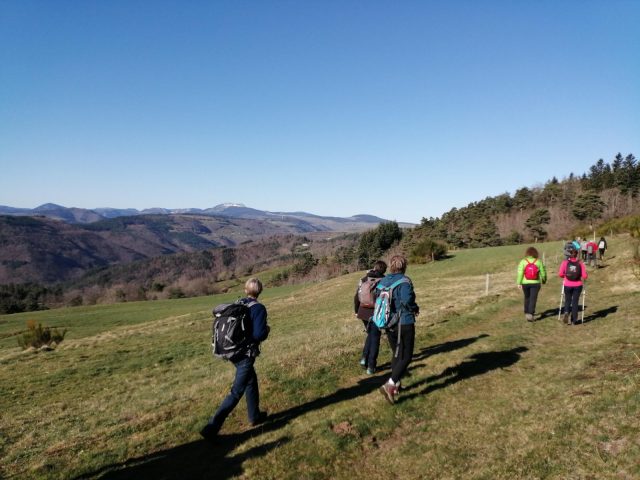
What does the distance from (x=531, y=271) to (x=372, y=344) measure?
22.4 feet

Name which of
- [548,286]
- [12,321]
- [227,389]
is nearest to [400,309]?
[227,389]

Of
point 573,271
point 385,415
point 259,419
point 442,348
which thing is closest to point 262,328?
point 259,419

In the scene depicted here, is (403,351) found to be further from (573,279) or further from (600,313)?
(600,313)

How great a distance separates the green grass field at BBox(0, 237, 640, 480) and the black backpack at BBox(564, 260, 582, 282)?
1548mm

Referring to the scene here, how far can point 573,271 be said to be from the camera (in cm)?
1240

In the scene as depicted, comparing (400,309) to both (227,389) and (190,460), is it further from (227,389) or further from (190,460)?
(227,389)

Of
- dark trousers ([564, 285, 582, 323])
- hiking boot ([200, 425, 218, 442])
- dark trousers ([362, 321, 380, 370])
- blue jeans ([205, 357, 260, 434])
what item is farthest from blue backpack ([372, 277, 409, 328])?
dark trousers ([564, 285, 582, 323])

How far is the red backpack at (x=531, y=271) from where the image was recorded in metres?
12.9

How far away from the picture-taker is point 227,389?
31.4ft

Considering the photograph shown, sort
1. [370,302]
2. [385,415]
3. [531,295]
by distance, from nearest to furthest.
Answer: [385,415] → [370,302] → [531,295]

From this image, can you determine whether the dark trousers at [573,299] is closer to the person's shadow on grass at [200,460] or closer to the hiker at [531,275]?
the hiker at [531,275]

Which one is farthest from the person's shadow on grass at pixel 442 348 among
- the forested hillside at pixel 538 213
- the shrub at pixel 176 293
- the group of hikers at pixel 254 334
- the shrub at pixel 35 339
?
the shrub at pixel 176 293

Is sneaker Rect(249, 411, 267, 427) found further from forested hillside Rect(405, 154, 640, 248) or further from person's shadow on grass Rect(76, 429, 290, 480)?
forested hillside Rect(405, 154, 640, 248)

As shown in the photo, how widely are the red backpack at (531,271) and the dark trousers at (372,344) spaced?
664 cm
